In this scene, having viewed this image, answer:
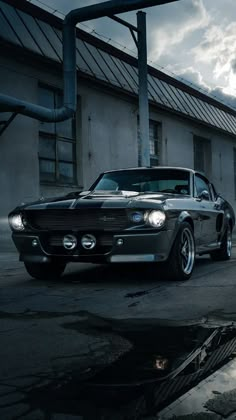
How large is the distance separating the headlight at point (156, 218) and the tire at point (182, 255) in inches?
16.4

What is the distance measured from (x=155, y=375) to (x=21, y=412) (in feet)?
2.46

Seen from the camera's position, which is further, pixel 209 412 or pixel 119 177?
pixel 119 177

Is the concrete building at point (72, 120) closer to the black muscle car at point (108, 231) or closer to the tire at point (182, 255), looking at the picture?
the black muscle car at point (108, 231)

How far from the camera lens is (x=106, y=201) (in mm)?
5891

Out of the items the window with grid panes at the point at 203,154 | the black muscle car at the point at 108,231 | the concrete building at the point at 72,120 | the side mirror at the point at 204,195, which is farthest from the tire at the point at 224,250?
the window with grid panes at the point at 203,154

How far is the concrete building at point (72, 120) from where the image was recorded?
1473cm

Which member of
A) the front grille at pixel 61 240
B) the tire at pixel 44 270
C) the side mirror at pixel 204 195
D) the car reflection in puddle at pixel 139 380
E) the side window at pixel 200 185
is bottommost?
the car reflection in puddle at pixel 139 380

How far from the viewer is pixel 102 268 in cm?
782

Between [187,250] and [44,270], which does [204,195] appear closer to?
[187,250]

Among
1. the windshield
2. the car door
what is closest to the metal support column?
the car door

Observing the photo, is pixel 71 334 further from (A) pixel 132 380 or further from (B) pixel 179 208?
(B) pixel 179 208

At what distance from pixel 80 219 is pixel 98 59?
14.2 meters

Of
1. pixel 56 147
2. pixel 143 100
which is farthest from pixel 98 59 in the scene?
pixel 143 100

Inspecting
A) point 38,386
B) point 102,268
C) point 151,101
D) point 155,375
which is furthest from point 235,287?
point 151,101
